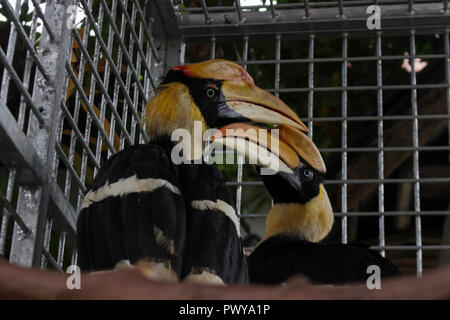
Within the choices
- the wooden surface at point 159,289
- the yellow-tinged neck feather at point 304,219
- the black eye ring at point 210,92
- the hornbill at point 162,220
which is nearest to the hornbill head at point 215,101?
the black eye ring at point 210,92

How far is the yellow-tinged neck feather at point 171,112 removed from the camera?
1.33 m

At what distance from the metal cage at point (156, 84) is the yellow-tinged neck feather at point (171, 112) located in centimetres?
6

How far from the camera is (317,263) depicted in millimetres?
1414

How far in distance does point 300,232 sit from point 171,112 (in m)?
0.51

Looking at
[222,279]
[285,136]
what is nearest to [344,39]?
[285,136]

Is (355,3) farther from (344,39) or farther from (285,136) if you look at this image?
(285,136)

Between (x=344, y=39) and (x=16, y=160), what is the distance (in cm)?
80

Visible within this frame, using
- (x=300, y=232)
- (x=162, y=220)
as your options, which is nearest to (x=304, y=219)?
(x=300, y=232)

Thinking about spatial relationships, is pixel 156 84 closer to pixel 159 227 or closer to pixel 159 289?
pixel 159 227

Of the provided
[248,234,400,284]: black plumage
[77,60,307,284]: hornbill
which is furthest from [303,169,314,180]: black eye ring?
[77,60,307,284]: hornbill

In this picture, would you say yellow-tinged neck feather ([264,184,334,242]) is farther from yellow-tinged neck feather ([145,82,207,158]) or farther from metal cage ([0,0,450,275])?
yellow-tinged neck feather ([145,82,207,158])

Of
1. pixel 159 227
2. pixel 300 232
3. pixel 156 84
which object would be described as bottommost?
pixel 159 227

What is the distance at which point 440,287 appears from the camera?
1.20ft

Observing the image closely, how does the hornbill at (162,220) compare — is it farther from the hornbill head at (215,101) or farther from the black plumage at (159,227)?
the hornbill head at (215,101)
